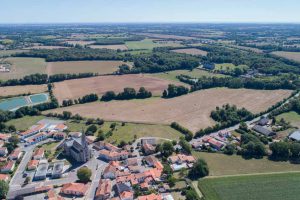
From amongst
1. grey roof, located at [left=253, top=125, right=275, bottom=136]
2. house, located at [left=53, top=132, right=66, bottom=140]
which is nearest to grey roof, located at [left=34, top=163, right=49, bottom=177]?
house, located at [left=53, top=132, right=66, bottom=140]

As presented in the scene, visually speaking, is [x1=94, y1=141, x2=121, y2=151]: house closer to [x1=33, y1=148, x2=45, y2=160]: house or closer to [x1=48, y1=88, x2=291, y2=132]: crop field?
[x1=33, y1=148, x2=45, y2=160]: house

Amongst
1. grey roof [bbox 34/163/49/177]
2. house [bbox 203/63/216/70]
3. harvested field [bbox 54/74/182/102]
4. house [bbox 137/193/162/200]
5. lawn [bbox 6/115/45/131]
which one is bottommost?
lawn [bbox 6/115/45/131]

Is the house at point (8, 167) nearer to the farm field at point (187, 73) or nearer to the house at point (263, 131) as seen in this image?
the house at point (263, 131)

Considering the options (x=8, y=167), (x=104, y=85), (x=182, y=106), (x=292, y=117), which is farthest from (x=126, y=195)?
(x=104, y=85)

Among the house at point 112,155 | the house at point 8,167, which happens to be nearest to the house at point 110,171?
the house at point 112,155

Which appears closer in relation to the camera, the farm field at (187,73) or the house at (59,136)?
the house at (59,136)
